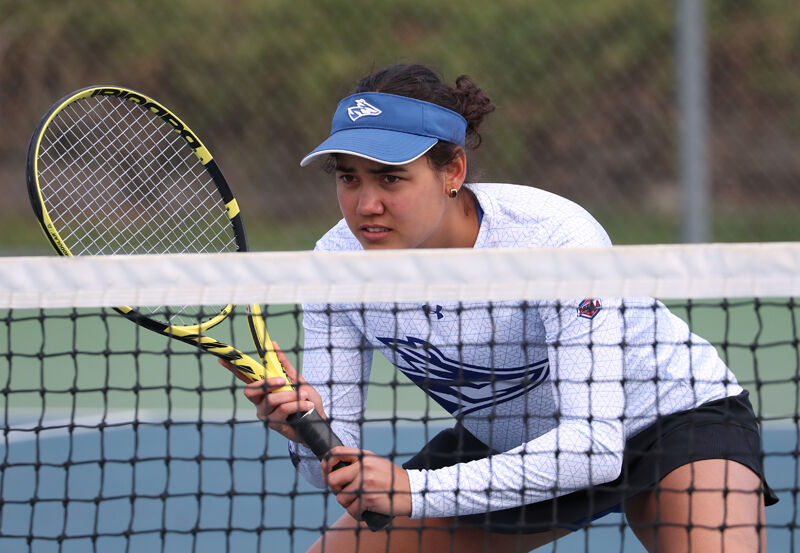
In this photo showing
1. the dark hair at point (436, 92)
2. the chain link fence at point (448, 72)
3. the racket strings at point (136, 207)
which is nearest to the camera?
the dark hair at point (436, 92)

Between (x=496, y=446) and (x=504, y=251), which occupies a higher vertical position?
(x=504, y=251)

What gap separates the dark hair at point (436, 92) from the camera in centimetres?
184

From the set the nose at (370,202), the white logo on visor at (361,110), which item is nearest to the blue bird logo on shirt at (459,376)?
the nose at (370,202)

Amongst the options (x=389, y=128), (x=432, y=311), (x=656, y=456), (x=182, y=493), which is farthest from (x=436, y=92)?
(x=182, y=493)

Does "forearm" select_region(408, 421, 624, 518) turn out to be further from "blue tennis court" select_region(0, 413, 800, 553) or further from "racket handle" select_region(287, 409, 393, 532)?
"blue tennis court" select_region(0, 413, 800, 553)

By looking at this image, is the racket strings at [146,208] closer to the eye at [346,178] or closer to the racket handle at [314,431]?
the eye at [346,178]

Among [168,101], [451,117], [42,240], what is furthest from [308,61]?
[451,117]

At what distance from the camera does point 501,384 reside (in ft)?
6.12

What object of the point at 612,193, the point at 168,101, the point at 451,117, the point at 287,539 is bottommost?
the point at 287,539

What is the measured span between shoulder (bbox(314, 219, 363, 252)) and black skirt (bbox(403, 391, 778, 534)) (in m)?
0.40

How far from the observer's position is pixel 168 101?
555 cm

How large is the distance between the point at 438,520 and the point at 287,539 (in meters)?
0.86

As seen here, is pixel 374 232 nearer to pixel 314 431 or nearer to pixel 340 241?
pixel 340 241

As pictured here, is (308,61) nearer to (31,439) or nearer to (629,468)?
(31,439)
